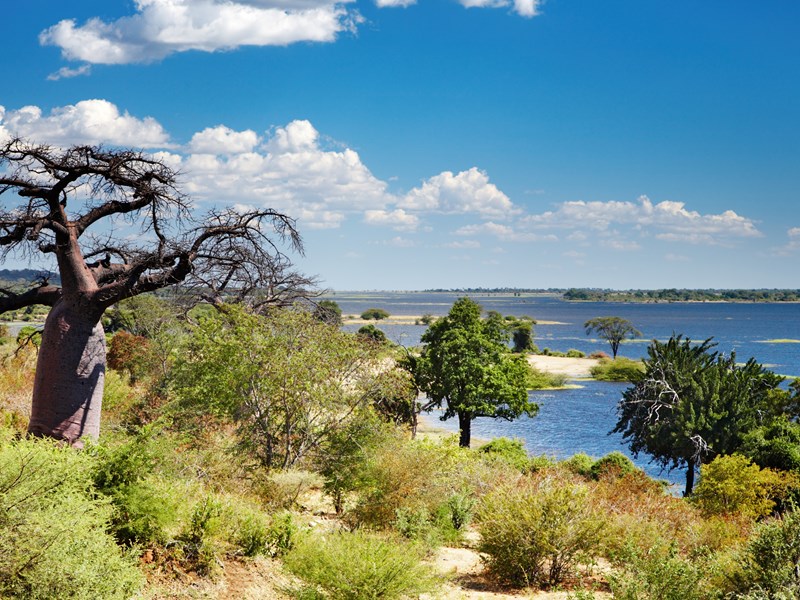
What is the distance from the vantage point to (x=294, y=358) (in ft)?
50.4

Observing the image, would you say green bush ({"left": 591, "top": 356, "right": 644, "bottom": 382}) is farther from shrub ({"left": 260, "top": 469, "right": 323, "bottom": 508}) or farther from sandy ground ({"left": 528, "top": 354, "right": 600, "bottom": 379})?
shrub ({"left": 260, "top": 469, "right": 323, "bottom": 508})

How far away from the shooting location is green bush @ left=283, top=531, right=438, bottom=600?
814 centimetres

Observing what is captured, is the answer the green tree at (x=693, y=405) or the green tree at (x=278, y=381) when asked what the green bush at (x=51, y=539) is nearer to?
the green tree at (x=278, y=381)

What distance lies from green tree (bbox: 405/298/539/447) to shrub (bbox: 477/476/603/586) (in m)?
23.2

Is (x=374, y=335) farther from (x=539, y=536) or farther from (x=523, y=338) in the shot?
(x=523, y=338)

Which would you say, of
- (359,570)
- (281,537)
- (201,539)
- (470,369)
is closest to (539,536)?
(281,537)

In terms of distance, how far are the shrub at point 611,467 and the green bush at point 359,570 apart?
15658mm

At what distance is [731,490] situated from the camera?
19031 millimetres

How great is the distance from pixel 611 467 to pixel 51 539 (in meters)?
21.0

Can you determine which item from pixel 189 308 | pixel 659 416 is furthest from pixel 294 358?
pixel 659 416

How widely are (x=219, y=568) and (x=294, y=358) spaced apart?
6.39m

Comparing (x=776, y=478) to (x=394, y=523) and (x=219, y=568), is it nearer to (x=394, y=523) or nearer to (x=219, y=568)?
(x=394, y=523)

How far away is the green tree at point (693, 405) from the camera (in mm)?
31406

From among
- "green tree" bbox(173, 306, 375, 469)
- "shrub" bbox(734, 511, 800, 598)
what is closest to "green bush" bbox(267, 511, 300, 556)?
"green tree" bbox(173, 306, 375, 469)
